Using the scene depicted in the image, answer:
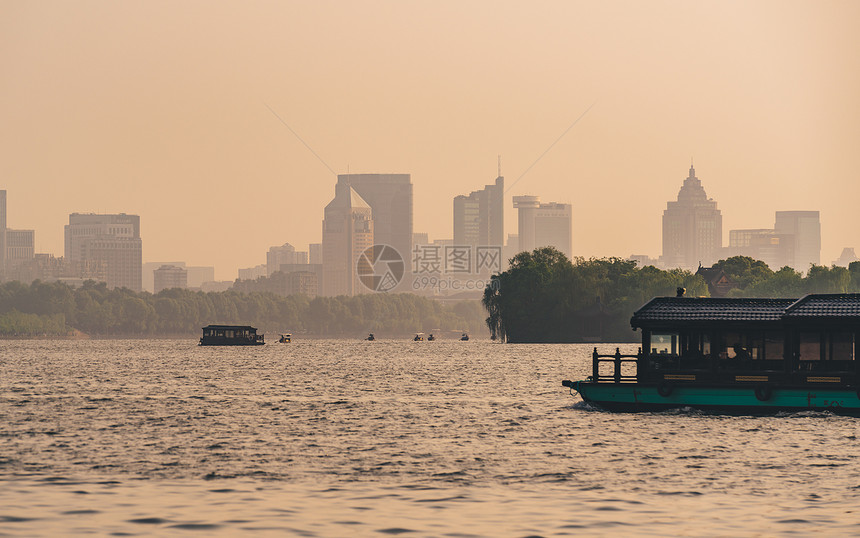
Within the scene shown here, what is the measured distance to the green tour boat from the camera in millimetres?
52062

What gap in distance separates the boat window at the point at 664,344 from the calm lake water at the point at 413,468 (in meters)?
3.23

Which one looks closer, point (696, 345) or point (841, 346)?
point (841, 346)

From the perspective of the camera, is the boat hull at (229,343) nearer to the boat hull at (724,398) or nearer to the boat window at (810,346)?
the boat hull at (724,398)

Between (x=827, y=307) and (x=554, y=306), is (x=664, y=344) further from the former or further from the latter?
(x=554, y=306)

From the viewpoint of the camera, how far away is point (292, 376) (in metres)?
94.4

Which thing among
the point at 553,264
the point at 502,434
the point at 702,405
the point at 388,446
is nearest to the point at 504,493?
the point at 388,446

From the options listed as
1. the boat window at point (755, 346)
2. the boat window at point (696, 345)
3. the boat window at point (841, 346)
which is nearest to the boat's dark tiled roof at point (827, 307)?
the boat window at point (841, 346)

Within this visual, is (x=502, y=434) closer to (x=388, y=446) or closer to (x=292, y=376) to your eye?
(x=388, y=446)

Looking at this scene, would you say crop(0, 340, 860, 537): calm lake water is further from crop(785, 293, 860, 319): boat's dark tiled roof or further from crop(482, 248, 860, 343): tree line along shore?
A: crop(482, 248, 860, 343): tree line along shore

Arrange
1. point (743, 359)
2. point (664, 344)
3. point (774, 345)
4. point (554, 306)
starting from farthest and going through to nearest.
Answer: point (554, 306) < point (664, 344) < point (774, 345) < point (743, 359)

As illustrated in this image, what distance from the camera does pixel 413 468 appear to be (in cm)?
3700

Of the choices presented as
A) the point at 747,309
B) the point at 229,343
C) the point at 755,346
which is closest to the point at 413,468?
the point at 755,346

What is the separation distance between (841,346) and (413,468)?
75.5 ft

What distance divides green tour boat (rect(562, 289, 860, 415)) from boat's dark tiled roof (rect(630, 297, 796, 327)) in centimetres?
4
